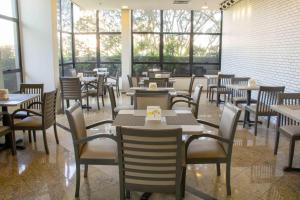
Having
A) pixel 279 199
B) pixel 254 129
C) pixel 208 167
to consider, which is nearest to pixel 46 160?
pixel 208 167

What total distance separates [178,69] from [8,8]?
6241 millimetres

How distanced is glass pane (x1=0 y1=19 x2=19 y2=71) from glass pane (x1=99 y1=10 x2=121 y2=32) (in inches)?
182

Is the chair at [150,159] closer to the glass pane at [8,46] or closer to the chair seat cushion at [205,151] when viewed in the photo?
the chair seat cushion at [205,151]

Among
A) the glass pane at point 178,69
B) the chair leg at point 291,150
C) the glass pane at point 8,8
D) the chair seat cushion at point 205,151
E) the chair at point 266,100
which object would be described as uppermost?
the glass pane at point 8,8

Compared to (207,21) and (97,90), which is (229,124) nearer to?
(97,90)

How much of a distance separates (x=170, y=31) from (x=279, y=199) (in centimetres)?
844

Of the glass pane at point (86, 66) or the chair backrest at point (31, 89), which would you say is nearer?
the chair backrest at point (31, 89)

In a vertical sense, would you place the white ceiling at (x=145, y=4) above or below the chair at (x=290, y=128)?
above

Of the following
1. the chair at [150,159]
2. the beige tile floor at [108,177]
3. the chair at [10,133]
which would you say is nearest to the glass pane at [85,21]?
the beige tile floor at [108,177]

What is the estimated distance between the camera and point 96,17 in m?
10.4

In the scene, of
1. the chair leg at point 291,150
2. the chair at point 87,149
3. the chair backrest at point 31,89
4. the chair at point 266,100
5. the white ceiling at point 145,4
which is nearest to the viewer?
the chair at point 87,149

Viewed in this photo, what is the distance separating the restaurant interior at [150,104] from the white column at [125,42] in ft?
0.11

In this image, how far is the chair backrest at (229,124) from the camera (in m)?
2.59

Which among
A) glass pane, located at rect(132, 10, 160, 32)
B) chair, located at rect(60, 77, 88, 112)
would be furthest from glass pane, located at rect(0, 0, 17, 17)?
glass pane, located at rect(132, 10, 160, 32)
